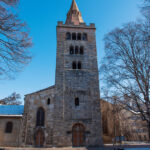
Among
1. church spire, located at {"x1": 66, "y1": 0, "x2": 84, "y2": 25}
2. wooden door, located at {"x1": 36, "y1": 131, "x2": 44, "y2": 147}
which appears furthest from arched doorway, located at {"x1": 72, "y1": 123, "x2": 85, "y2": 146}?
church spire, located at {"x1": 66, "y1": 0, "x2": 84, "y2": 25}

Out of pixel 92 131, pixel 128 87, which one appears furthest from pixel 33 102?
pixel 128 87

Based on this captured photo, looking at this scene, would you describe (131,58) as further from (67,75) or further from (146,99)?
(67,75)

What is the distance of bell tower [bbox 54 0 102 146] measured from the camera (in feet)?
60.6

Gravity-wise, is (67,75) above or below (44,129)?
above

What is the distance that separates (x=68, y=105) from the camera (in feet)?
64.6

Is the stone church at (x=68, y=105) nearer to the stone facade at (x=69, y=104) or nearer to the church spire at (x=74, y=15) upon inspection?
the stone facade at (x=69, y=104)

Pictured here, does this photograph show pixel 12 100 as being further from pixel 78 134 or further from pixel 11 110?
pixel 78 134

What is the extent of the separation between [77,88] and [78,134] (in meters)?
5.79

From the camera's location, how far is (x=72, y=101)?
19953 mm

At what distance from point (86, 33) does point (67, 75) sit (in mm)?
8159

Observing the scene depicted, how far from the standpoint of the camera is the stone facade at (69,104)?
18.4 m

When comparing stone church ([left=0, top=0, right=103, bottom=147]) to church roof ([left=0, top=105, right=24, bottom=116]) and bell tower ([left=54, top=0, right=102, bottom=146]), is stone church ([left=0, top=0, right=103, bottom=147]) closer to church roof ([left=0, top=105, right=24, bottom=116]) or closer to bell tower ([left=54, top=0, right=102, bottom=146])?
bell tower ([left=54, top=0, right=102, bottom=146])

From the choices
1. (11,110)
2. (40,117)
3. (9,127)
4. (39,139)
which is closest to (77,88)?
(40,117)

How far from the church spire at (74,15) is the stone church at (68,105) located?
415cm
